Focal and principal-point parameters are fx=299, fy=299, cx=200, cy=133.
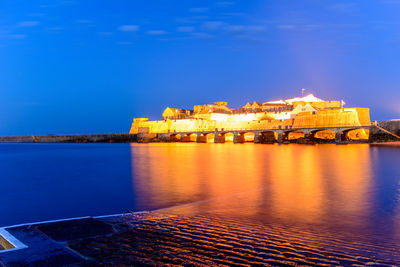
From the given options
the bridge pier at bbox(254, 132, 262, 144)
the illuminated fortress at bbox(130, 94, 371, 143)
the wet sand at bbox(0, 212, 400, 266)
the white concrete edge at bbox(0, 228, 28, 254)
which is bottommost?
the wet sand at bbox(0, 212, 400, 266)

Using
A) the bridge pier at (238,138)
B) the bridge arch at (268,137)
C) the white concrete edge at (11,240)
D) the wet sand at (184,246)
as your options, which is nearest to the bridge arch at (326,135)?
the bridge arch at (268,137)

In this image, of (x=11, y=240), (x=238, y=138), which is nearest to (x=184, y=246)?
(x=11, y=240)

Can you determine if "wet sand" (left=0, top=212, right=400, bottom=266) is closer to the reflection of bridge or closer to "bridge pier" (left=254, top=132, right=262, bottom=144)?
the reflection of bridge

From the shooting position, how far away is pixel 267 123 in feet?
188

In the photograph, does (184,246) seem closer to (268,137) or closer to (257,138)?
(257,138)

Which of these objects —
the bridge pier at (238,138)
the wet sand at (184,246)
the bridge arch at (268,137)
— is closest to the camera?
the wet sand at (184,246)

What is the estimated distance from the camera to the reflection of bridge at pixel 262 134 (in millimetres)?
44522

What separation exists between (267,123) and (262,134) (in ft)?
15.5

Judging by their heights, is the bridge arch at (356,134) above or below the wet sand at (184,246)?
above

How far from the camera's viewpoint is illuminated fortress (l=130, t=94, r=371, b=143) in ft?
154

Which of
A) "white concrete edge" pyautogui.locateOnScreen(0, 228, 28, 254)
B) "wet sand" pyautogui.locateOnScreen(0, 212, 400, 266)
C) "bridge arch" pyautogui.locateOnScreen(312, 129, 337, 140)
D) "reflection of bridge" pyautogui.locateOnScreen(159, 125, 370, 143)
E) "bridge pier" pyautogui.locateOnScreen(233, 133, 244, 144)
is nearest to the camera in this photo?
"wet sand" pyautogui.locateOnScreen(0, 212, 400, 266)

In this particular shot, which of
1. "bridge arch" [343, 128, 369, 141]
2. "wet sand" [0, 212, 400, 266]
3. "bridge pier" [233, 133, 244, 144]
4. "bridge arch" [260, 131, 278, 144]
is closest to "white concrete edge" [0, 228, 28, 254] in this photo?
"wet sand" [0, 212, 400, 266]

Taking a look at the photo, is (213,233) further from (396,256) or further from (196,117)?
(196,117)

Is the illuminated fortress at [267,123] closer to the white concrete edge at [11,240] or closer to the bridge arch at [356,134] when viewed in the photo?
the bridge arch at [356,134]
